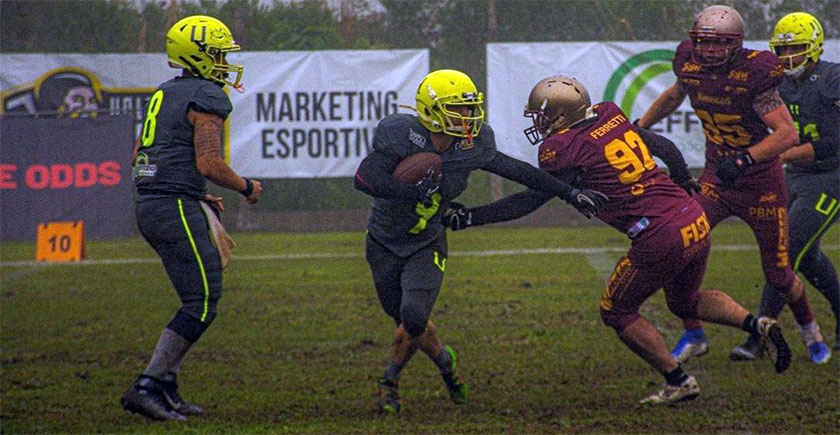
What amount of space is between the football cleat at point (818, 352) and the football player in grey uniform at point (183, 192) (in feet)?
10.7

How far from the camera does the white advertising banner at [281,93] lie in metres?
14.2

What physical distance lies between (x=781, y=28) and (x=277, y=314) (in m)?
3.93

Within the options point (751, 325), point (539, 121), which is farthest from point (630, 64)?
point (539, 121)

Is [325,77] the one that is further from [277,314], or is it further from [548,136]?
[548,136]

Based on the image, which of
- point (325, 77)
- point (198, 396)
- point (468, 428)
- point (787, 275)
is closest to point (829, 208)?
point (787, 275)

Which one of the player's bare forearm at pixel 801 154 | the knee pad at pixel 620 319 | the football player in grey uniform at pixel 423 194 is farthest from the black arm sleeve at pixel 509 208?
the player's bare forearm at pixel 801 154

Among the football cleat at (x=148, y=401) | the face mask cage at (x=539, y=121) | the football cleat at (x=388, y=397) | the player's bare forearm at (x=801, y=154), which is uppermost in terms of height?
the face mask cage at (x=539, y=121)

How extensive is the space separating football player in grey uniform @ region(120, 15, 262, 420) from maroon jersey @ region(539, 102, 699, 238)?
142 cm

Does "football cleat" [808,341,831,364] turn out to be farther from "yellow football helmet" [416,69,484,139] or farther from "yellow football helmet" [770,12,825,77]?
"yellow football helmet" [416,69,484,139]

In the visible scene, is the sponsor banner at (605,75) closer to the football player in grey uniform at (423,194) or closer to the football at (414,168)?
the football player in grey uniform at (423,194)

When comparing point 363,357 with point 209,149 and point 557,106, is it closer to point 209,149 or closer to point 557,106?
point 209,149

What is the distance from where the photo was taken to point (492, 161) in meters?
5.36

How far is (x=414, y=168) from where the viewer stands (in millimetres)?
5242

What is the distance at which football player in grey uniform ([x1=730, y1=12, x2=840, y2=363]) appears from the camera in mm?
6480
